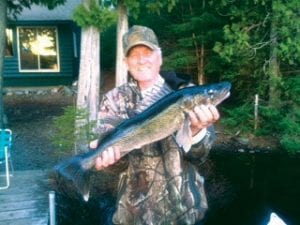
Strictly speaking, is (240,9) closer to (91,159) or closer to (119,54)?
(119,54)

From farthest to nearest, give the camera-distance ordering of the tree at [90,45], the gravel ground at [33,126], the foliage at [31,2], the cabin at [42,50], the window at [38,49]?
the window at [38,49], the cabin at [42,50], the foliage at [31,2], the tree at [90,45], the gravel ground at [33,126]

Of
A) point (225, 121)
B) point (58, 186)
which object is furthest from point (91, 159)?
point (225, 121)

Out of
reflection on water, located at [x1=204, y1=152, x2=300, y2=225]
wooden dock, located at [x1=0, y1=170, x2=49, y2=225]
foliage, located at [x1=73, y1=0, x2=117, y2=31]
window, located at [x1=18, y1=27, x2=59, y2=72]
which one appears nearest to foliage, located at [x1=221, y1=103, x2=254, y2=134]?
reflection on water, located at [x1=204, y1=152, x2=300, y2=225]

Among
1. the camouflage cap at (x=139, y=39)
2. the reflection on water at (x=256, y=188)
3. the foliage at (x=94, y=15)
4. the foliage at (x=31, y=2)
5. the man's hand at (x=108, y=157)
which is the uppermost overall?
the foliage at (x=31, y=2)

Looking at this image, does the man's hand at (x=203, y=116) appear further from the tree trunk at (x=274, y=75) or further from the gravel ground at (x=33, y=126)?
the tree trunk at (x=274, y=75)

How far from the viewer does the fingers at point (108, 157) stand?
2.75 metres

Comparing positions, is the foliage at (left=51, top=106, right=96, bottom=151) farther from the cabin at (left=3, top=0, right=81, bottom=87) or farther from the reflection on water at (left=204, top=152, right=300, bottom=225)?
the cabin at (left=3, top=0, right=81, bottom=87)

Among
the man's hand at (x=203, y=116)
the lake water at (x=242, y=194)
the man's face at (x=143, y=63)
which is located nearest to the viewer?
the man's hand at (x=203, y=116)

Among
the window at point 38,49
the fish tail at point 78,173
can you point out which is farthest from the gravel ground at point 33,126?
the fish tail at point 78,173

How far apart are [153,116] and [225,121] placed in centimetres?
977

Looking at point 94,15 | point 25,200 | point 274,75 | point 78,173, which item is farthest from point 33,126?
point 78,173

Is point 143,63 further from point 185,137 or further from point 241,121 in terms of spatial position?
point 241,121

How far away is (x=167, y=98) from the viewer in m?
2.62

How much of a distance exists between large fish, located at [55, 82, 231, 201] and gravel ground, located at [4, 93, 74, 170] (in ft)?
22.2
